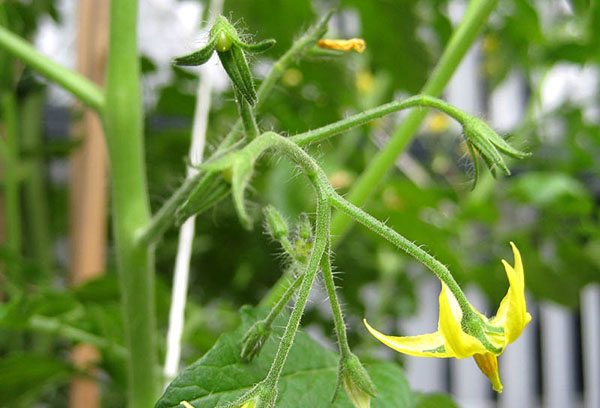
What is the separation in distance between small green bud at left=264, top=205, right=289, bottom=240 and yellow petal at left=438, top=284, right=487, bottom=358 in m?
0.08

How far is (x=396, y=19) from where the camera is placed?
733 millimetres

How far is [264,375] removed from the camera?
291 millimetres

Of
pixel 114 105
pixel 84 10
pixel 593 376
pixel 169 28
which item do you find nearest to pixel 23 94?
pixel 84 10

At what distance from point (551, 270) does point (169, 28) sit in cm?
95

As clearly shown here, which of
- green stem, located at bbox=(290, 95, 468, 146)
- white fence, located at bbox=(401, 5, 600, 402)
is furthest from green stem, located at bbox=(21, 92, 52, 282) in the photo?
white fence, located at bbox=(401, 5, 600, 402)

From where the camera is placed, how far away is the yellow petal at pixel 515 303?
0.23 metres

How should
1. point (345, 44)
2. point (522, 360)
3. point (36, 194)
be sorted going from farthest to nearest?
point (522, 360) → point (36, 194) → point (345, 44)

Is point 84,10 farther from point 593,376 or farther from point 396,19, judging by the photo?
point 593,376

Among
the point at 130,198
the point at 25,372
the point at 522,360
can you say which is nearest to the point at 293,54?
the point at 130,198

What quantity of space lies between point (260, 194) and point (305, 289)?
57 cm

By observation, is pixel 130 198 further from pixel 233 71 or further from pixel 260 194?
pixel 260 194

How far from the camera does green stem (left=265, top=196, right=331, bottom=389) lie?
0.77 feet

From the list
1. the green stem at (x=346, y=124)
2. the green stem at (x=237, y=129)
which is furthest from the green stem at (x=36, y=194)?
the green stem at (x=346, y=124)

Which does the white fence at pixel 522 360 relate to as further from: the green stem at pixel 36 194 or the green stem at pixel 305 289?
the green stem at pixel 305 289
